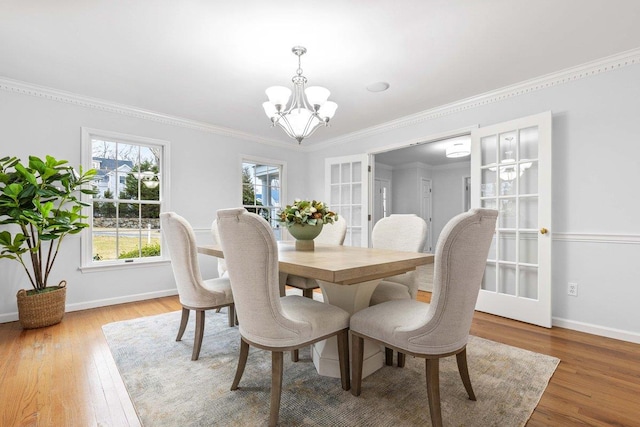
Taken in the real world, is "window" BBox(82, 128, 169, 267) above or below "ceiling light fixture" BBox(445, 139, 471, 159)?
below

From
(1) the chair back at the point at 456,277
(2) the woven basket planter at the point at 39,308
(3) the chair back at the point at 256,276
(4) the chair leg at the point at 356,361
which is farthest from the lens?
(2) the woven basket planter at the point at 39,308

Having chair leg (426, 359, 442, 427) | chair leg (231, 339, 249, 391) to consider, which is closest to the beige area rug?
chair leg (231, 339, 249, 391)

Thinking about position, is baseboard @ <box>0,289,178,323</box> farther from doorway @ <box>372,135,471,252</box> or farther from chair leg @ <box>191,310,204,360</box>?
doorway @ <box>372,135,471,252</box>

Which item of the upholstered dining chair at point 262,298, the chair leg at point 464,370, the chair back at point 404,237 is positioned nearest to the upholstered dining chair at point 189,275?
the upholstered dining chair at point 262,298

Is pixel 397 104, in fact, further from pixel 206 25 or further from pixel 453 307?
pixel 453 307

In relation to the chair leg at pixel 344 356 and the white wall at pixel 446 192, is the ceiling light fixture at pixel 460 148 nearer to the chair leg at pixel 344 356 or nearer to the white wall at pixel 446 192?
the white wall at pixel 446 192

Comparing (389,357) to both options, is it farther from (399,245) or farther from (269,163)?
(269,163)

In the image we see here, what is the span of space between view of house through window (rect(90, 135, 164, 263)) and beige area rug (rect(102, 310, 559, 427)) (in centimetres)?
177

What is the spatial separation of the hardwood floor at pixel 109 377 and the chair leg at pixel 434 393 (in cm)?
57

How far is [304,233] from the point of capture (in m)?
2.32

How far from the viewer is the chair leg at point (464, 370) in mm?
1642

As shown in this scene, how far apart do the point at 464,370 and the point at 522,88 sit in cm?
292

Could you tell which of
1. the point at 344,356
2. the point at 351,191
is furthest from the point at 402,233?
the point at 351,191

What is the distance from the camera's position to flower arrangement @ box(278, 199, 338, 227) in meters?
2.28
